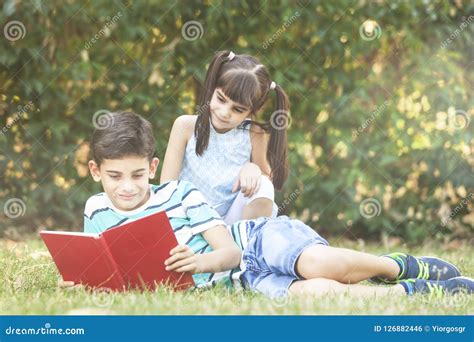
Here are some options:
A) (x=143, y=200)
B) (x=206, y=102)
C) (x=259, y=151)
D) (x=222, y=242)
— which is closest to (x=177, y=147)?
(x=206, y=102)

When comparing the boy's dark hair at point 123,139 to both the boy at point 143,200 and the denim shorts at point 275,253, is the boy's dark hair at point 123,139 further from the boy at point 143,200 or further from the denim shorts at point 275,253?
the denim shorts at point 275,253

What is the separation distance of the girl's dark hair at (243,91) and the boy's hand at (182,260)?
0.84 metres

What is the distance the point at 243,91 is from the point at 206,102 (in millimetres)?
225

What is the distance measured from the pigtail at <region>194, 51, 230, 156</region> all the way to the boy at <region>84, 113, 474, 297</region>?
543mm

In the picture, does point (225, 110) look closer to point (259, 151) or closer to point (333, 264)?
point (259, 151)

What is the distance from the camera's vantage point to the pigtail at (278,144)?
3646mm

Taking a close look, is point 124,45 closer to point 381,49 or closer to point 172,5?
point 172,5

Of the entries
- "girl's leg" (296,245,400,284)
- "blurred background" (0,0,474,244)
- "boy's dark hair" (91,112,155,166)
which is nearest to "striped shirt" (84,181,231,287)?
"boy's dark hair" (91,112,155,166)

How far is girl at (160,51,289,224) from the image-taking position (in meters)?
3.34

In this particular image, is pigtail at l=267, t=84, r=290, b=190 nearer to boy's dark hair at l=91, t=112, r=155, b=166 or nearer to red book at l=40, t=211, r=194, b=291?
boy's dark hair at l=91, t=112, r=155, b=166

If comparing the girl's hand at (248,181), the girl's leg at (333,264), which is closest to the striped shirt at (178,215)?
the girl's leg at (333,264)

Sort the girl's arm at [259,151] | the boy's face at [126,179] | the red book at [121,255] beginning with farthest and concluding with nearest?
1. the girl's arm at [259,151]
2. the boy's face at [126,179]
3. the red book at [121,255]

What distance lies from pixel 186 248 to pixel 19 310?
55cm

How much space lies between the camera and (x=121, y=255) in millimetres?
2602
